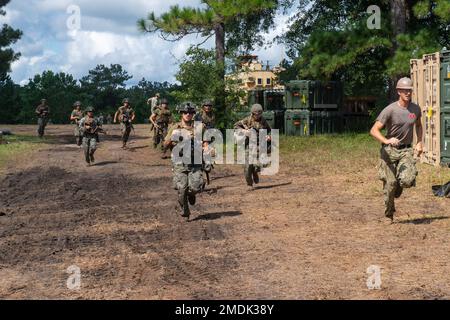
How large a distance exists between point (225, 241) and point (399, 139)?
2.70 m

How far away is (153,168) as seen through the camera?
18.0 metres

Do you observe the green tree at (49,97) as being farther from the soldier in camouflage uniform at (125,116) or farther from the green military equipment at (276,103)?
the soldier in camouflage uniform at (125,116)

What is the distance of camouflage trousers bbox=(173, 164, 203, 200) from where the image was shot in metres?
9.77

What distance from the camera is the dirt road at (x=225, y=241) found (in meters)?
6.20

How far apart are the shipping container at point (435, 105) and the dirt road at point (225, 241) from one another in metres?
1.94

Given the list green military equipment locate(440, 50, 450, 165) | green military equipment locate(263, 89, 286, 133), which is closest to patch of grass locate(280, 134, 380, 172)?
green military equipment locate(440, 50, 450, 165)

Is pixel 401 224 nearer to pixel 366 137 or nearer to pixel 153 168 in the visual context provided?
pixel 153 168

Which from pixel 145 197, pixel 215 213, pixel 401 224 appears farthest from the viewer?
pixel 145 197

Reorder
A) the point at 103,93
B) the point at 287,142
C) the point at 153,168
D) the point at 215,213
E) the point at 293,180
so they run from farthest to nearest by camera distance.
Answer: the point at 103,93, the point at 287,142, the point at 153,168, the point at 293,180, the point at 215,213

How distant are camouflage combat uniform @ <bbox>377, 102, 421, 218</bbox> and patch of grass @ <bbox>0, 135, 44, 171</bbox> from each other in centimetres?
1316

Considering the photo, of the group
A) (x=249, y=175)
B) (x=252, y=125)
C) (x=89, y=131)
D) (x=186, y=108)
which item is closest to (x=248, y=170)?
(x=249, y=175)

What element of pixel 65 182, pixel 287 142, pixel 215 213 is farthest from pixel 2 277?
pixel 287 142

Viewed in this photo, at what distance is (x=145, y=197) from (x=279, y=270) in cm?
620

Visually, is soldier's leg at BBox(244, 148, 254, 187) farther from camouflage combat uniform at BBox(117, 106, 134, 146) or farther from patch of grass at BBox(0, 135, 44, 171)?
camouflage combat uniform at BBox(117, 106, 134, 146)
